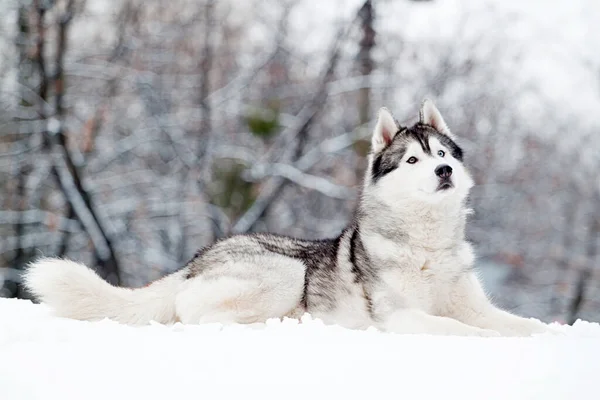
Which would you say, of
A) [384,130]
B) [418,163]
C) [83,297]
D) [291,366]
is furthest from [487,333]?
[83,297]

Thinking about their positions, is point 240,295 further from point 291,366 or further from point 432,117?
point 432,117

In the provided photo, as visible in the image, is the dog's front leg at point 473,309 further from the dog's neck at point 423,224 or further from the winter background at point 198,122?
the winter background at point 198,122

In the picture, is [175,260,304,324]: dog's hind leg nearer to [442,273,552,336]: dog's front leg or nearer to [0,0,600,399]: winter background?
[442,273,552,336]: dog's front leg

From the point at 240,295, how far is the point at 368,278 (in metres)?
0.86

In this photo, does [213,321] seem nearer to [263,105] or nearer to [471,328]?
[471,328]

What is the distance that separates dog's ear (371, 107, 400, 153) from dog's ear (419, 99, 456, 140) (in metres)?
0.25

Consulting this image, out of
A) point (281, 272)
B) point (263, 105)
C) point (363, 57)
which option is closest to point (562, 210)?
point (363, 57)

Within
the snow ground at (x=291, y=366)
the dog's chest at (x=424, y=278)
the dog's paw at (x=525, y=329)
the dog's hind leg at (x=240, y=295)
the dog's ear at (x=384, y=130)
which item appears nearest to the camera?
the snow ground at (x=291, y=366)

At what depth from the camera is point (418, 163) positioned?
4.68 meters

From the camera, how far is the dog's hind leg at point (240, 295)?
4.50 m

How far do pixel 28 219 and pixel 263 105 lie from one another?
5.23m

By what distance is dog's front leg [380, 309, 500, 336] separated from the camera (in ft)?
12.9

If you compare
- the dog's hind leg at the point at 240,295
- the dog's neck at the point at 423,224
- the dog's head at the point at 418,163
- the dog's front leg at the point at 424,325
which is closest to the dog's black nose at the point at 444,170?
the dog's head at the point at 418,163

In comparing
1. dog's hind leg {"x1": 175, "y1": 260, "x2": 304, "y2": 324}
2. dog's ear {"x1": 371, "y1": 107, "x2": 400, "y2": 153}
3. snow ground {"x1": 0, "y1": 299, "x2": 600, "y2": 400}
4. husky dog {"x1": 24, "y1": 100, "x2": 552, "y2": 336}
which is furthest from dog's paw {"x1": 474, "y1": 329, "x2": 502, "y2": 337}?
dog's ear {"x1": 371, "y1": 107, "x2": 400, "y2": 153}
